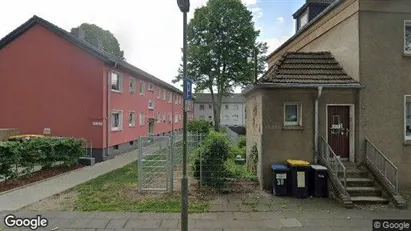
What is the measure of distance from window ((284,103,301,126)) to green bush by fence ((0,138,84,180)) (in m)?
9.45

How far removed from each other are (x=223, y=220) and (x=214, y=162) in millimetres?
2969

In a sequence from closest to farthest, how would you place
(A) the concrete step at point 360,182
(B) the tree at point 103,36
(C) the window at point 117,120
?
(A) the concrete step at point 360,182 → (C) the window at point 117,120 → (B) the tree at point 103,36

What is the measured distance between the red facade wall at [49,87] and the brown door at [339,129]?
1192 cm

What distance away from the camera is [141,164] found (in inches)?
388

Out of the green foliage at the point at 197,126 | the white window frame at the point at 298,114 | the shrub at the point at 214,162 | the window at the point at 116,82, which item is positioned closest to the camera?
the shrub at the point at 214,162

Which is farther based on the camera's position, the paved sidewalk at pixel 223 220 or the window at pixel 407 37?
the window at pixel 407 37

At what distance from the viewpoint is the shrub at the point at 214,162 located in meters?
9.95

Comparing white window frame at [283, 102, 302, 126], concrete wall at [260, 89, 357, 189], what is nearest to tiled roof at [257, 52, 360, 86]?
concrete wall at [260, 89, 357, 189]

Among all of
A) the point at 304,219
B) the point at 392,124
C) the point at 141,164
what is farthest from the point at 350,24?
the point at 141,164

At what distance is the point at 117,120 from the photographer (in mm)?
20297

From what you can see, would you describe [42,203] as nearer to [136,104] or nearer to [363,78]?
[363,78]

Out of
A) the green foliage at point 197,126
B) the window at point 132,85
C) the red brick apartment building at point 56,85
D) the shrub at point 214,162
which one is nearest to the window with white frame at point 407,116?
the shrub at point 214,162

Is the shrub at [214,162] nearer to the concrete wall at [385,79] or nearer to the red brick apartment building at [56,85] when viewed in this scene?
the concrete wall at [385,79]

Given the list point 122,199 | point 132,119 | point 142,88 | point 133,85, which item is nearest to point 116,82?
point 133,85
